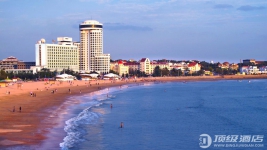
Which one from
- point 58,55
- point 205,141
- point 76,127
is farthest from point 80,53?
point 205,141

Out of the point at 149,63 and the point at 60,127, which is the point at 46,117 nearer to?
the point at 60,127

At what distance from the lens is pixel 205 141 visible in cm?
2195

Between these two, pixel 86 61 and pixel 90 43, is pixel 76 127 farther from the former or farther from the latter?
pixel 90 43

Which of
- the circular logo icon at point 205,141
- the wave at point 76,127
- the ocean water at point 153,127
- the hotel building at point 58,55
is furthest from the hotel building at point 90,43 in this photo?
the circular logo icon at point 205,141

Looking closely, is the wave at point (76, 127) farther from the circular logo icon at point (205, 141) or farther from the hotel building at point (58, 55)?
the hotel building at point (58, 55)

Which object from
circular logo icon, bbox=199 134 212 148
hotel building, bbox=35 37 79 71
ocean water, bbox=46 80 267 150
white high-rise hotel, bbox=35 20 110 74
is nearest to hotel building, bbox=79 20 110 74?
white high-rise hotel, bbox=35 20 110 74

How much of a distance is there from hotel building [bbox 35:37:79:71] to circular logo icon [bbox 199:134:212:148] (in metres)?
92.8

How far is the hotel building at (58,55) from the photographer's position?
374ft

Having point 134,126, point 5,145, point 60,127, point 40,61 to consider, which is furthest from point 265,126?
point 40,61

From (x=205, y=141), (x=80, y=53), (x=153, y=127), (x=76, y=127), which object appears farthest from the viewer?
(x=80, y=53)

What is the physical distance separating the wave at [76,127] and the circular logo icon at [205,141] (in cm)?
645

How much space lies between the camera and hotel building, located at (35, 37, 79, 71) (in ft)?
374

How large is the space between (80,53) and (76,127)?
111 metres

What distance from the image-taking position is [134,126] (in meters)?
26.5
